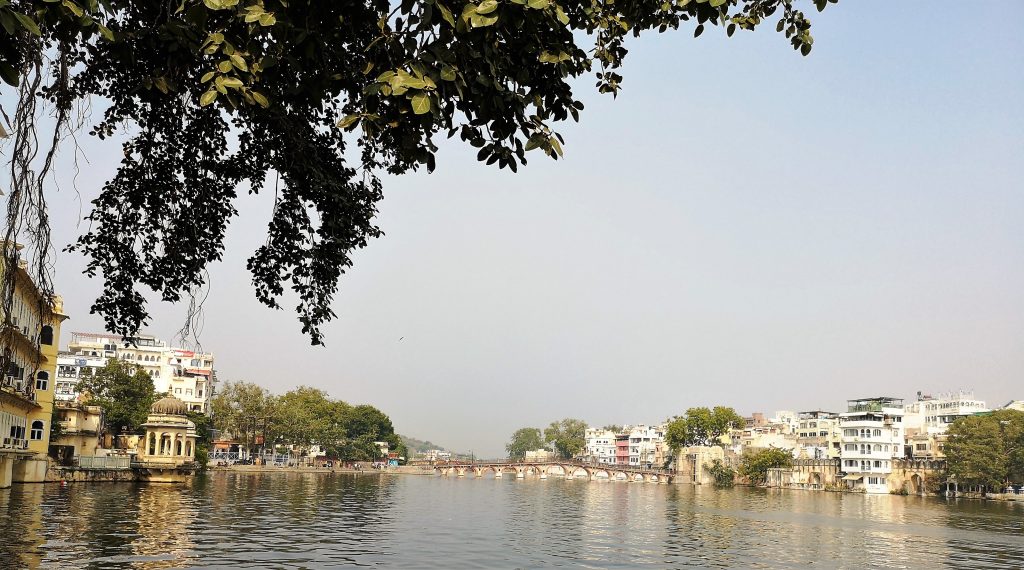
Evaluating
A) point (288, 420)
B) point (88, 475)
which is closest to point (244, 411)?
point (288, 420)

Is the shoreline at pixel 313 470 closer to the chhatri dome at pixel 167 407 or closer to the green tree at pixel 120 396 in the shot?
the green tree at pixel 120 396

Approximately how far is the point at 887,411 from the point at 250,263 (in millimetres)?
121052

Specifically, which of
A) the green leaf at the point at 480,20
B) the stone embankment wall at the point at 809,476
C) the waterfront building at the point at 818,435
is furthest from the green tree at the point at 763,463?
the green leaf at the point at 480,20

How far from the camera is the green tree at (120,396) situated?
240 ft

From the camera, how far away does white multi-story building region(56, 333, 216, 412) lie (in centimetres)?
11631

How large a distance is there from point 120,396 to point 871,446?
95.3m

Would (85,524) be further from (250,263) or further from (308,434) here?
(308,434)

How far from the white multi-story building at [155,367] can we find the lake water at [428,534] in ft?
197

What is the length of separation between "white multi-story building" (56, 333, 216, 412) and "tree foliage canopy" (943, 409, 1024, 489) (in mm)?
101554

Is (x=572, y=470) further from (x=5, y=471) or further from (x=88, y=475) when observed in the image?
(x=5, y=471)

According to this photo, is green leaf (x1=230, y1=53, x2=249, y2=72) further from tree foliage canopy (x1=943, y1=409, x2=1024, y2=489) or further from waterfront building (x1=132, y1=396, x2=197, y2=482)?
tree foliage canopy (x1=943, y1=409, x2=1024, y2=489)

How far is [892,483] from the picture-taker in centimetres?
11162

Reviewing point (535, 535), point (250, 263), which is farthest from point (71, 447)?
point (250, 263)

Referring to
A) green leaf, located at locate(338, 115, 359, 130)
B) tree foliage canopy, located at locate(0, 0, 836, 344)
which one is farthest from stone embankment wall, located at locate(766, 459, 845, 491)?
green leaf, located at locate(338, 115, 359, 130)
